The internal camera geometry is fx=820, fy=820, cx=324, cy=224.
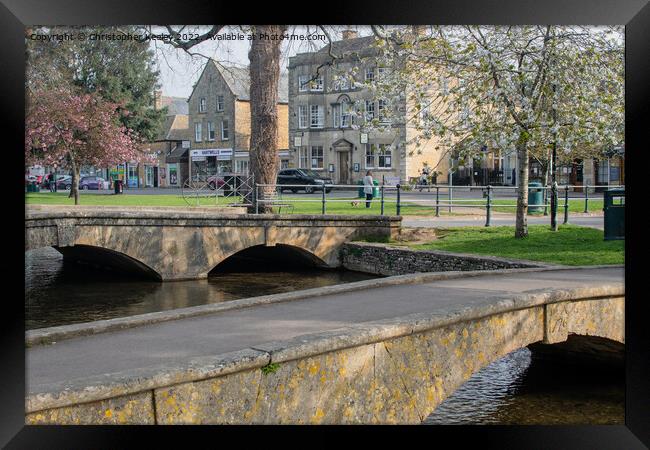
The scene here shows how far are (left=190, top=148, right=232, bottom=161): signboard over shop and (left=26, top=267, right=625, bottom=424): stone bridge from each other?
2509 cm

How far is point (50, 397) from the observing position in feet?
15.7

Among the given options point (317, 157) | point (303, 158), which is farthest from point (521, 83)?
point (303, 158)

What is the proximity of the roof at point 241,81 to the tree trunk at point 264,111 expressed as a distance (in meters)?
0.56

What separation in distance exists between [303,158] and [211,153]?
4.62 meters

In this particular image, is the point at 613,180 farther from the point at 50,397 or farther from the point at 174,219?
the point at 50,397

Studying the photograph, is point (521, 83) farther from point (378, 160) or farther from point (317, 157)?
point (317, 157)

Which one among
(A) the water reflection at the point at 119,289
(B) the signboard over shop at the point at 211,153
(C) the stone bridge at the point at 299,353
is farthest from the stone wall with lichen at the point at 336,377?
(B) the signboard over shop at the point at 211,153

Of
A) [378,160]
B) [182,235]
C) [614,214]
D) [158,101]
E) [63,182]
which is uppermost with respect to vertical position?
[158,101]

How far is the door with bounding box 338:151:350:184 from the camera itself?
3141cm

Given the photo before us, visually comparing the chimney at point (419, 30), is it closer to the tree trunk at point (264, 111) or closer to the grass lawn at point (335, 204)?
the tree trunk at point (264, 111)

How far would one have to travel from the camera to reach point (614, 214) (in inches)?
559

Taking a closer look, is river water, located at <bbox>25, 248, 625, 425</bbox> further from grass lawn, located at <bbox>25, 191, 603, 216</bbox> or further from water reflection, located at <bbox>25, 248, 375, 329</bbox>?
grass lawn, located at <bbox>25, 191, 603, 216</bbox>

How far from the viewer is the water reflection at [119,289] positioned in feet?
44.3

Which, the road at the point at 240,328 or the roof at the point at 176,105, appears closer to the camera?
the road at the point at 240,328
